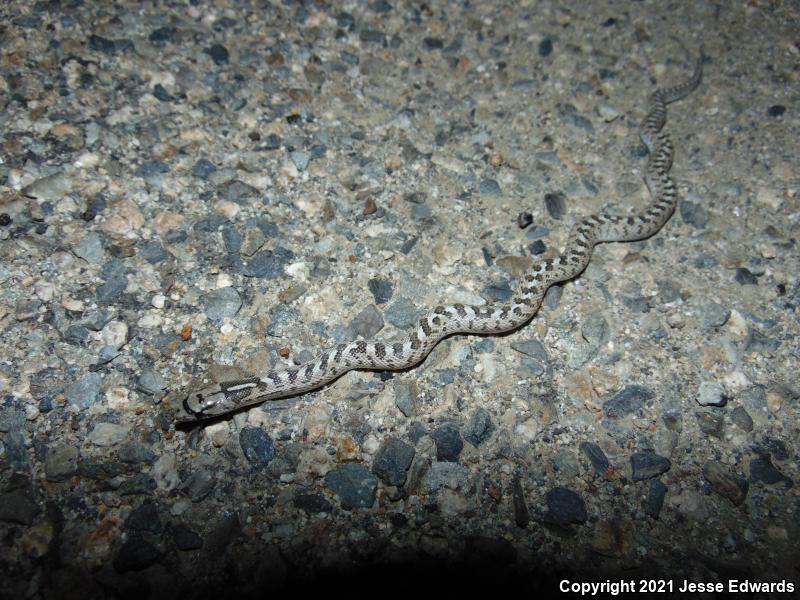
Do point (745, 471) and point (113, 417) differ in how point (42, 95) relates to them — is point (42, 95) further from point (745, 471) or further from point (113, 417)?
point (745, 471)

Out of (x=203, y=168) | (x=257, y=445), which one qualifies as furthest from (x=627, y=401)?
(x=203, y=168)

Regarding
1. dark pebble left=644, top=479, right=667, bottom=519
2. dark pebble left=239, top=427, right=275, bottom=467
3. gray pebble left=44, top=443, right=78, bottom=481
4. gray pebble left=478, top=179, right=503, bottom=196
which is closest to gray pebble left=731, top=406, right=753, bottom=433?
dark pebble left=644, top=479, right=667, bottom=519

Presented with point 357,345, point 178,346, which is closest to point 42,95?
point 178,346

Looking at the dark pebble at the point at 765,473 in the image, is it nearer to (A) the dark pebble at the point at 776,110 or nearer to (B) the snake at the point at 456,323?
(B) the snake at the point at 456,323

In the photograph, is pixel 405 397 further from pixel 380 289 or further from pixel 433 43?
pixel 433 43

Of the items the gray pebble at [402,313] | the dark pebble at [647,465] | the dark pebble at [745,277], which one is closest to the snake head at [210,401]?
the gray pebble at [402,313]

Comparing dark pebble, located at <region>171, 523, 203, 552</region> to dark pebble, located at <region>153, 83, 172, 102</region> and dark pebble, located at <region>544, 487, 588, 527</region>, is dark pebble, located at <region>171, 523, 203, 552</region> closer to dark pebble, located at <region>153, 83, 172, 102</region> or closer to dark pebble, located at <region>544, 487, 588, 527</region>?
dark pebble, located at <region>544, 487, 588, 527</region>
